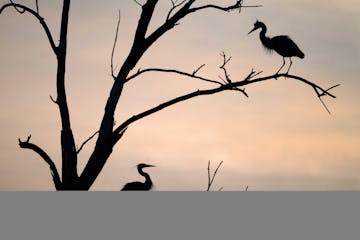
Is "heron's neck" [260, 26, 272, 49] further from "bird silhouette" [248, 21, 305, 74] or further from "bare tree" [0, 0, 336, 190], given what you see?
"bare tree" [0, 0, 336, 190]

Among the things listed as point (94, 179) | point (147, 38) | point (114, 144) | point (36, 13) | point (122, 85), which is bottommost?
point (94, 179)

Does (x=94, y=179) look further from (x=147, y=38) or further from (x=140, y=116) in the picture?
(x=147, y=38)

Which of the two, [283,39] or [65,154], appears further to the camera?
[283,39]

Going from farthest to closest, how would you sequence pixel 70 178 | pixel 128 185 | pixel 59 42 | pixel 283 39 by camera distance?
pixel 128 185, pixel 283 39, pixel 59 42, pixel 70 178

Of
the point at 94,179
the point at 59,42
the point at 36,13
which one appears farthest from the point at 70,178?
the point at 36,13

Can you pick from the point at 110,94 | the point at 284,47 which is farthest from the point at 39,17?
the point at 284,47

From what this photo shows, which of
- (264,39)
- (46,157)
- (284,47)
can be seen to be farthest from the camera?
(264,39)

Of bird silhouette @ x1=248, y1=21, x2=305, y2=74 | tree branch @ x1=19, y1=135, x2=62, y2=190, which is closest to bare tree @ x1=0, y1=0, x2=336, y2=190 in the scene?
tree branch @ x1=19, y1=135, x2=62, y2=190

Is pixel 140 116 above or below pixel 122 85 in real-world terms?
below

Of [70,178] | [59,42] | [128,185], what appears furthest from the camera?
[128,185]

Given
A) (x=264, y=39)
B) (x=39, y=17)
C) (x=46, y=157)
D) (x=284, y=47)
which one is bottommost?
(x=46, y=157)

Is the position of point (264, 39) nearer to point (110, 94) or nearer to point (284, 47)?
point (284, 47)

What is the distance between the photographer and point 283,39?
10219 millimetres

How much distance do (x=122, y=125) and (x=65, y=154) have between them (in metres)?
0.62
